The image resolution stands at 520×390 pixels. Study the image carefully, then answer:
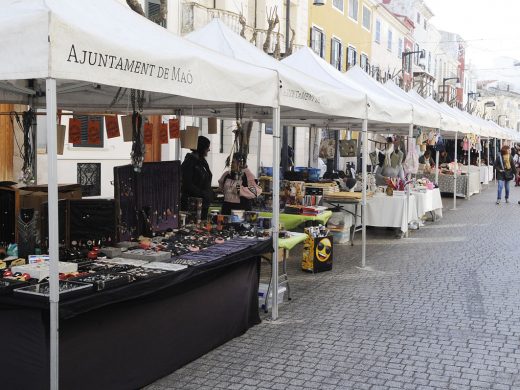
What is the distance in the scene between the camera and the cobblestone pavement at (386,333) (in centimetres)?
483

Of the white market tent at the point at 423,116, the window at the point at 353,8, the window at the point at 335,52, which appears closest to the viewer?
the white market tent at the point at 423,116

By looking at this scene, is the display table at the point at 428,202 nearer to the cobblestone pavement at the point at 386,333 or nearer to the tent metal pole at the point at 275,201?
the cobblestone pavement at the point at 386,333

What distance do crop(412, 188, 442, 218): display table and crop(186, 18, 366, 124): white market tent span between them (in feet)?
17.7

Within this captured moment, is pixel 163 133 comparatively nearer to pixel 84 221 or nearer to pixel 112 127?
pixel 112 127

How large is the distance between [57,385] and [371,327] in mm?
3487

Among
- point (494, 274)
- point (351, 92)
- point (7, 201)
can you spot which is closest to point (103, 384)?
point (7, 201)

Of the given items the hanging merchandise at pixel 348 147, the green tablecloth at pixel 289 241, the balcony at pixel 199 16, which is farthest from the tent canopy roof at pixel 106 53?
the balcony at pixel 199 16

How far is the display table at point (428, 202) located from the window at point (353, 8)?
1966 cm

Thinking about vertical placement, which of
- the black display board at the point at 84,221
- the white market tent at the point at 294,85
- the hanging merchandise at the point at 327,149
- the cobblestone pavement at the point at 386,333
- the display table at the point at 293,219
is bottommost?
the cobblestone pavement at the point at 386,333

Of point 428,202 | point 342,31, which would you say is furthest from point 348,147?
point 342,31

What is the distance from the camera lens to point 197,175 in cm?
842

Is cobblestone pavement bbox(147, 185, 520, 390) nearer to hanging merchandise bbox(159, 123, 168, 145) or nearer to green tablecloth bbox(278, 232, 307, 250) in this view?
green tablecloth bbox(278, 232, 307, 250)

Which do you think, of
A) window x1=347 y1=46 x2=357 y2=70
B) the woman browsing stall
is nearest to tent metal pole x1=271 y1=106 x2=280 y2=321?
the woman browsing stall

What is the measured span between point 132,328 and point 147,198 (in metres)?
1.82
